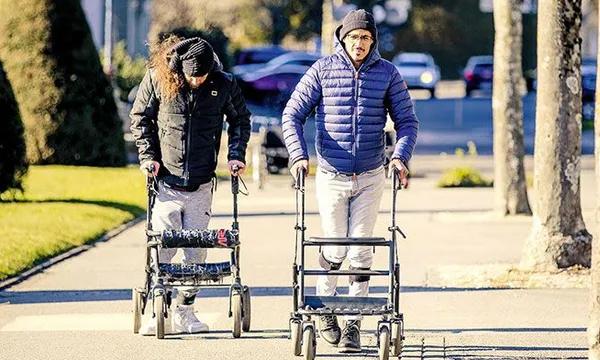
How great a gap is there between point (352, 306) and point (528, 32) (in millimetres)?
59213

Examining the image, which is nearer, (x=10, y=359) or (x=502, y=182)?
(x=10, y=359)

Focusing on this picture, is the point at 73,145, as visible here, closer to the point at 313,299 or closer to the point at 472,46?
the point at 313,299

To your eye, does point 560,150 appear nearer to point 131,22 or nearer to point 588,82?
point 588,82

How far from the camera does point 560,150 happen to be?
1297cm

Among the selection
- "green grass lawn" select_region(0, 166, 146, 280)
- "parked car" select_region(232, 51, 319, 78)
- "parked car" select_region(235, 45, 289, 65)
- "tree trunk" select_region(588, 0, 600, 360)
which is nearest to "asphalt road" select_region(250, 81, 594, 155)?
"parked car" select_region(232, 51, 319, 78)

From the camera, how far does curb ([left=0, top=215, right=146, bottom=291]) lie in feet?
42.6

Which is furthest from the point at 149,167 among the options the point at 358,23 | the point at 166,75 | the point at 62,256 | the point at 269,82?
the point at 269,82

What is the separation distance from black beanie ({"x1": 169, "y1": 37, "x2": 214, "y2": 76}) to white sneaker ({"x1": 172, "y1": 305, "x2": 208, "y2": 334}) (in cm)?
155

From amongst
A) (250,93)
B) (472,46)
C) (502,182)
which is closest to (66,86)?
(502,182)

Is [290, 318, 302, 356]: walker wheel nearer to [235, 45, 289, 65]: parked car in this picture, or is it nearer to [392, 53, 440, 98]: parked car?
[235, 45, 289, 65]: parked car

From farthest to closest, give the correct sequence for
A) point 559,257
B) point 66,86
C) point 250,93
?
point 250,93 → point 66,86 → point 559,257

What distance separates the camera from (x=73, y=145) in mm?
24812

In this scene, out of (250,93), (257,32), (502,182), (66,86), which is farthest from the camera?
(257,32)

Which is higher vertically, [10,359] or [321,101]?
[321,101]
